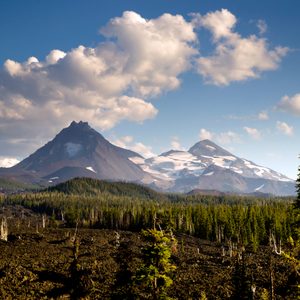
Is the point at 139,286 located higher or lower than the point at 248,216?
lower

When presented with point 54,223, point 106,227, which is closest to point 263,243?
point 106,227

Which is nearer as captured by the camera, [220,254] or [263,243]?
[220,254]

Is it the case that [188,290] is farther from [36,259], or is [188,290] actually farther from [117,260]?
[36,259]

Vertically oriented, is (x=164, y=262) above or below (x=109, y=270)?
above

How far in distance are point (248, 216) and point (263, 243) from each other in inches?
503

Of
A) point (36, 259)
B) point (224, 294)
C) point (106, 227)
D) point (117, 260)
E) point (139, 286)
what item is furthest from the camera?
point (106, 227)

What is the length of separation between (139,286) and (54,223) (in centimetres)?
12582

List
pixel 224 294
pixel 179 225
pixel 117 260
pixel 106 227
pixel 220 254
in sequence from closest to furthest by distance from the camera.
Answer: pixel 224 294 → pixel 117 260 → pixel 220 254 → pixel 179 225 → pixel 106 227

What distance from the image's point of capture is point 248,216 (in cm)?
13175

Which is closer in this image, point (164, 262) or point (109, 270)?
point (164, 262)

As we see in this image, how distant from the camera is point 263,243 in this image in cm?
13638

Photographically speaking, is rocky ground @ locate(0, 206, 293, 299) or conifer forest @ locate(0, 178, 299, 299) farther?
rocky ground @ locate(0, 206, 293, 299)

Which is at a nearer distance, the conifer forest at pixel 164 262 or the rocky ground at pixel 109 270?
the conifer forest at pixel 164 262

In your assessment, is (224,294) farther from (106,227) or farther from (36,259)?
(106,227)
